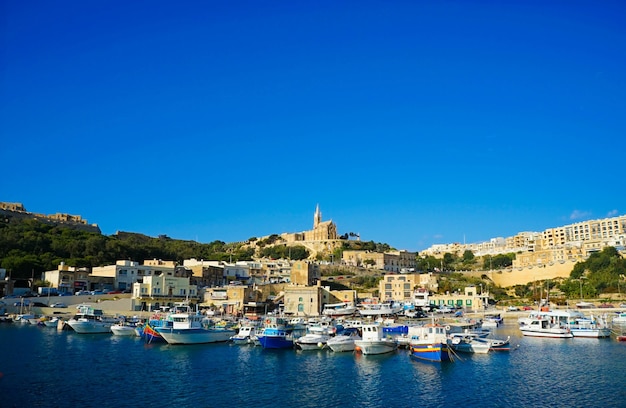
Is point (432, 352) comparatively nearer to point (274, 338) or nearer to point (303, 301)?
point (274, 338)

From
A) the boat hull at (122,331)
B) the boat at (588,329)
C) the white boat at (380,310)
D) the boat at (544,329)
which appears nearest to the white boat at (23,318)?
the boat hull at (122,331)

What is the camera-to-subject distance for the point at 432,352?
2895cm

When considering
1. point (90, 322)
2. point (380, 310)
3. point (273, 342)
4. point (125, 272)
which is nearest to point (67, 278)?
point (125, 272)

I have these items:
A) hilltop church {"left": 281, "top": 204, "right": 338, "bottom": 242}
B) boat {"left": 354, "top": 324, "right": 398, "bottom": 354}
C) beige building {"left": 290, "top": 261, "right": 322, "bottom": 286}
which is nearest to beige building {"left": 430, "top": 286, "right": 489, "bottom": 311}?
beige building {"left": 290, "top": 261, "right": 322, "bottom": 286}

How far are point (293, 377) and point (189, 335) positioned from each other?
534 inches

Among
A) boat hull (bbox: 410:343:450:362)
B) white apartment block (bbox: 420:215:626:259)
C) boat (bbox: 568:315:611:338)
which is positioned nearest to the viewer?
boat hull (bbox: 410:343:450:362)

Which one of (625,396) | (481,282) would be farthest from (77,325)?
(481,282)

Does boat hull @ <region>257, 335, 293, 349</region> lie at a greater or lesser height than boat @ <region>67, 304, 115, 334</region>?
lesser

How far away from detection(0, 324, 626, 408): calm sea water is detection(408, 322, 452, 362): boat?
2.42ft

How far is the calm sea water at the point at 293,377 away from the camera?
66.1 ft

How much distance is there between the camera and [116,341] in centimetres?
3775

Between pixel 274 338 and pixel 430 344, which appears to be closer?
pixel 430 344

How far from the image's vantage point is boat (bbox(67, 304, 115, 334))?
42.5 meters

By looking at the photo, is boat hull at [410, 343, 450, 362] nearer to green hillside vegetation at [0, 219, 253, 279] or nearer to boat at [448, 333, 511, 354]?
boat at [448, 333, 511, 354]
